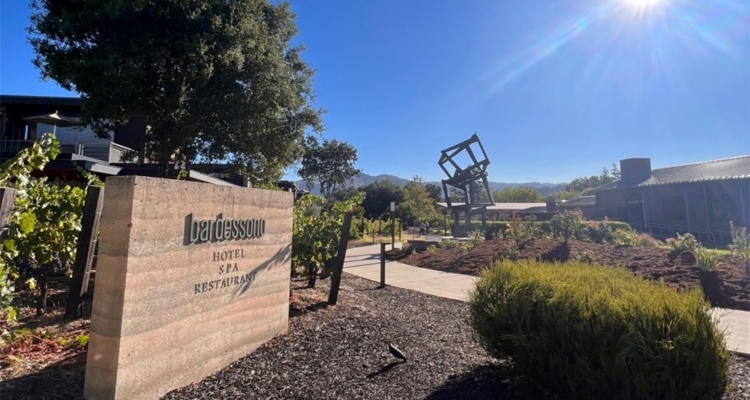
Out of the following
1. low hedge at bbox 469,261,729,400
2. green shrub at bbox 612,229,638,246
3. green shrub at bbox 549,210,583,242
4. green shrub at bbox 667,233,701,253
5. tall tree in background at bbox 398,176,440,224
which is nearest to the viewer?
low hedge at bbox 469,261,729,400

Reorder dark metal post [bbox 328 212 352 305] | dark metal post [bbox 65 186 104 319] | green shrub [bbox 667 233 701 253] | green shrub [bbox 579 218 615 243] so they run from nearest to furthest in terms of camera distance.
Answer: dark metal post [bbox 65 186 104 319] < dark metal post [bbox 328 212 352 305] < green shrub [bbox 667 233 701 253] < green shrub [bbox 579 218 615 243]

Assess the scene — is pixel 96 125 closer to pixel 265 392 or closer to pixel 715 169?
pixel 265 392

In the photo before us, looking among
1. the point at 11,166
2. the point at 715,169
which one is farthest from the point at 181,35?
the point at 715,169

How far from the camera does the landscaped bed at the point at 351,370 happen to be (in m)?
2.86

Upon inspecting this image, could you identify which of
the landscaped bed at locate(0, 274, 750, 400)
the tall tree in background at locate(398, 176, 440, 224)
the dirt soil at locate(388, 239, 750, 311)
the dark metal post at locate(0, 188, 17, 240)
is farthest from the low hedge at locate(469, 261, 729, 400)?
the tall tree in background at locate(398, 176, 440, 224)

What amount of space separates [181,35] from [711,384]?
1226 cm

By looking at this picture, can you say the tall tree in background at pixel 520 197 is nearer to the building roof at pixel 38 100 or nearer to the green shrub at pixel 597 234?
the green shrub at pixel 597 234

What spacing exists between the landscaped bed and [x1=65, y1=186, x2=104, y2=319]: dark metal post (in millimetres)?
970

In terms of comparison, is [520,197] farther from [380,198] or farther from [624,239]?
[624,239]

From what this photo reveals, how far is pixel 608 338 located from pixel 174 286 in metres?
3.13

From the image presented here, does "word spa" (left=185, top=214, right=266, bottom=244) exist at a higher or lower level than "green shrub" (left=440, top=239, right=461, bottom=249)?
higher

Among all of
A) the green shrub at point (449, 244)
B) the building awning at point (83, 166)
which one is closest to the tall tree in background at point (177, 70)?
the building awning at point (83, 166)

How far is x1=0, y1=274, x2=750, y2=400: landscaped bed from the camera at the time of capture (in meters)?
2.86

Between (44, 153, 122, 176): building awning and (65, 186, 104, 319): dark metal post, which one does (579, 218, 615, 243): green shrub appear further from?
(44, 153, 122, 176): building awning
